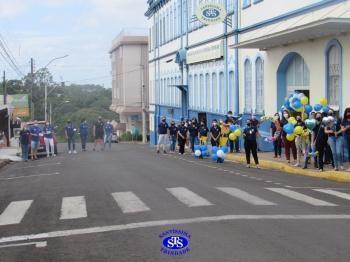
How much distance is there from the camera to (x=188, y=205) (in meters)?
12.3

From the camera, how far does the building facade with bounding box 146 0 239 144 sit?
35.7 meters

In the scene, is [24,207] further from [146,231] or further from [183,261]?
[183,261]

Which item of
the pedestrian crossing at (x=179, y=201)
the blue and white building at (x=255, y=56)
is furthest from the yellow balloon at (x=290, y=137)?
the pedestrian crossing at (x=179, y=201)

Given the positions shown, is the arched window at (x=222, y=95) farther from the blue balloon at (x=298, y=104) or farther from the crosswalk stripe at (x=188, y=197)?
the crosswalk stripe at (x=188, y=197)

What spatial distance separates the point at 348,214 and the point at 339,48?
12242 millimetres

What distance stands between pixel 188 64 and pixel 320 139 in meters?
26.5

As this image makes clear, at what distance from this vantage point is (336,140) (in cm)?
1881

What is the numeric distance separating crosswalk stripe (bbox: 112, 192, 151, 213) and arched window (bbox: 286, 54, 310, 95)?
13583 millimetres

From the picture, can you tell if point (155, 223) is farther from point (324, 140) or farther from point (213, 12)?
point (213, 12)

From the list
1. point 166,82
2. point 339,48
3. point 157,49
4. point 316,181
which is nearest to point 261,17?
point 339,48

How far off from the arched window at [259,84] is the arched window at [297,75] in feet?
8.12

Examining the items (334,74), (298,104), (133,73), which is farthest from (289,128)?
(133,73)

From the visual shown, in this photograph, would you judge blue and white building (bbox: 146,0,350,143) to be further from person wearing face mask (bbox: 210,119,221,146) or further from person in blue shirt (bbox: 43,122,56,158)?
person in blue shirt (bbox: 43,122,56,158)

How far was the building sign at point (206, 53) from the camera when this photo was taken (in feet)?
118
